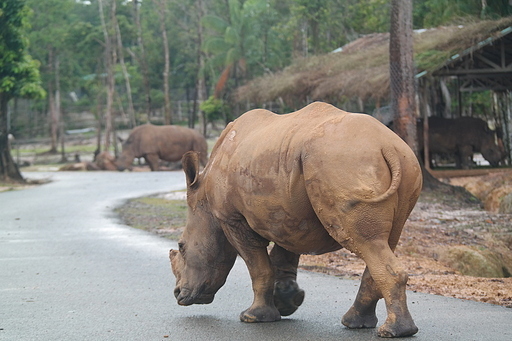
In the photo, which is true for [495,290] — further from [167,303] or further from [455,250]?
[167,303]

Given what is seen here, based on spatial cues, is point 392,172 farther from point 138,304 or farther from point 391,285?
point 138,304

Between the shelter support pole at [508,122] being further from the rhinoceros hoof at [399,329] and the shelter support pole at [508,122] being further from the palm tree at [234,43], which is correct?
the rhinoceros hoof at [399,329]

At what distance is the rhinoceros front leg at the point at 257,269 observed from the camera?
583cm

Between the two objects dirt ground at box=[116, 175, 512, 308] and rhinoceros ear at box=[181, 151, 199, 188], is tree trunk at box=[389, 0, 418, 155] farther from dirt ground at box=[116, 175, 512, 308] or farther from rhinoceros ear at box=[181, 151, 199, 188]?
rhinoceros ear at box=[181, 151, 199, 188]

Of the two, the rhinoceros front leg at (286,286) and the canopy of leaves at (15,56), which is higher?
the canopy of leaves at (15,56)

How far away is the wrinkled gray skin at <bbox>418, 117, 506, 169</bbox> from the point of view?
24.5 m

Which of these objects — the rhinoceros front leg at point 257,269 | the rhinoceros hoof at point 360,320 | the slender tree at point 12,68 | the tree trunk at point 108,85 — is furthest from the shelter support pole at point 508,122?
the tree trunk at point 108,85

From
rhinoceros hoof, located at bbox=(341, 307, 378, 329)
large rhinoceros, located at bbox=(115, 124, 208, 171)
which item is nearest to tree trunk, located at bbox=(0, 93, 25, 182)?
large rhinoceros, located at bbox=(115, 124, 208, 171)

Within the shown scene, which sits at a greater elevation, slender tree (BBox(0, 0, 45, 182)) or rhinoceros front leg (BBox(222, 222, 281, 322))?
slender tree (BBox(0, 0, 45, 182))

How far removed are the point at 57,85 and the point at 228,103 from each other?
17199 millimetres

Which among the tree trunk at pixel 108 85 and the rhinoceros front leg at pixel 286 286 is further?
the tree trunk at pixel 108 85

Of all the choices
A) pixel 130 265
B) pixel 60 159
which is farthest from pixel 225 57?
pixel 130 265

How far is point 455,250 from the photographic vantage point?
8.85 metres

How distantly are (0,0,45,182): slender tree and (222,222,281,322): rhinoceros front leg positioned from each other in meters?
21.7
